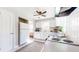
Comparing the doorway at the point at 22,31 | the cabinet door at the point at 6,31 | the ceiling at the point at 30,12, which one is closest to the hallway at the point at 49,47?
the doorway at the point at 22,31

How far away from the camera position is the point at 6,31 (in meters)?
1.93

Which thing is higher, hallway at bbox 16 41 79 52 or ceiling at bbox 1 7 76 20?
ceiling at bbox 1 7 76 20

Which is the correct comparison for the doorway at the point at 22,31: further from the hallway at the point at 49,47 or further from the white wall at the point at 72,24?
the white wall at the point at 72,24

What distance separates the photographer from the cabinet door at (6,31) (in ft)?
6.18

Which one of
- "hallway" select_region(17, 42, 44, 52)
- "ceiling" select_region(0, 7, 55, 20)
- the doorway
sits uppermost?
"ceiling" select_region(0, 7, 55, 20)

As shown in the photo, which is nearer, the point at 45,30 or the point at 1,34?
the point at 1,34

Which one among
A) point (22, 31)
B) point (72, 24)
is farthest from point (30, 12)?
point (72, 24)

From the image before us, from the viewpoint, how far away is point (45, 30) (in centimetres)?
202

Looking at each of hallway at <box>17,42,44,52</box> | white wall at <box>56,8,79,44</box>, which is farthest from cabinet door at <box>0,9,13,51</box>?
white wall at <box>56,8,79,44</box>

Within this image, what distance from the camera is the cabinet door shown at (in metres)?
1.88

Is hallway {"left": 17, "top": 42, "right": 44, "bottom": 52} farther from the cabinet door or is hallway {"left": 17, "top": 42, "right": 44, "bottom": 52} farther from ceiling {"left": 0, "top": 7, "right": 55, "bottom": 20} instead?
ceiling {"left": 0, "top": 7, "right": 55, "bottom": 20}
